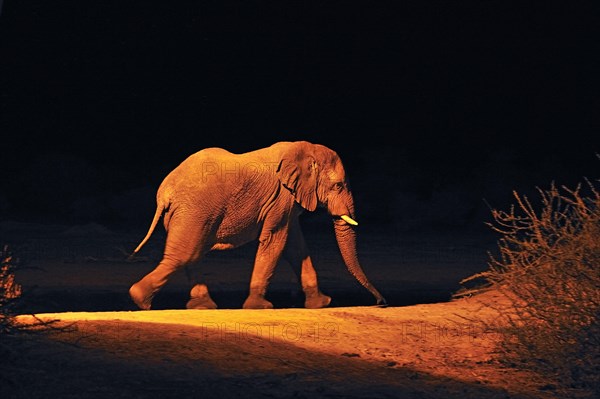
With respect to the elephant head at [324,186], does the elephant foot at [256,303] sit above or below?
below

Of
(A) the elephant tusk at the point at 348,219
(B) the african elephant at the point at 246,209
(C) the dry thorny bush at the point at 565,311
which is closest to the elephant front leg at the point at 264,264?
(B) the african elephant at the point at 246,209

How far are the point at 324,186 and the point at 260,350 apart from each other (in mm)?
4868

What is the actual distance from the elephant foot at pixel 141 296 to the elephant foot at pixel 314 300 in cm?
197

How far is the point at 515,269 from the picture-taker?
31.9 feet

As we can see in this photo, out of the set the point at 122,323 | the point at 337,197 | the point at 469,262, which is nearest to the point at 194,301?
the point at 337,197

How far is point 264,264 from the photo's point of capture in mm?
13445

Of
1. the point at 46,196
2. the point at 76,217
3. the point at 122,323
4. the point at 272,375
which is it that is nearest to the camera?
the point at 272,375

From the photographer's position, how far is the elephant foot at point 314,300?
45.2 ft

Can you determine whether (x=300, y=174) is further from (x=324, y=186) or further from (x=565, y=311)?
(x=565, y=311)

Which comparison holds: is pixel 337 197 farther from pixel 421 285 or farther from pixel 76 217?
pixel 76 217

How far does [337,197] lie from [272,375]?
586cm

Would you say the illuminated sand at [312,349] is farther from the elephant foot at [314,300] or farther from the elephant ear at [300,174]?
the elephant ear at [300,174]

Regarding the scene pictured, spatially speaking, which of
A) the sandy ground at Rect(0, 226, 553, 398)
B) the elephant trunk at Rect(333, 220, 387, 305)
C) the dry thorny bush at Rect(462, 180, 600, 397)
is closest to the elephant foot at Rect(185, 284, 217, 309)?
the sandy ground at Rect(0, 226, 553, 398)

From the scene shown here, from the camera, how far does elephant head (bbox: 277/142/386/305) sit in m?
13.8
